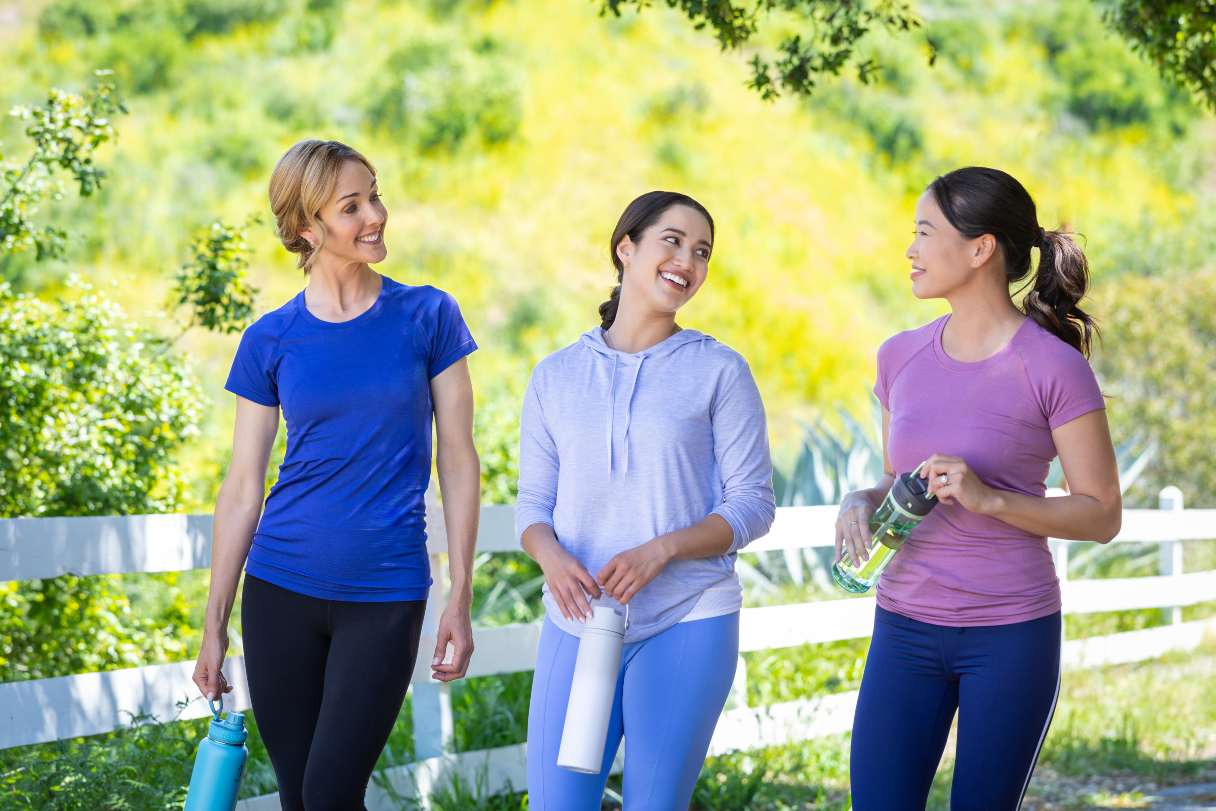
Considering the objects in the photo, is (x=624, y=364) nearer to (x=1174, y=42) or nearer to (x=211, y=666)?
(x=211, y=666)

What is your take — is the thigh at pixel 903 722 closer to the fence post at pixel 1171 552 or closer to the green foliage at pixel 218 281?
the green foliage at pixel 218 281

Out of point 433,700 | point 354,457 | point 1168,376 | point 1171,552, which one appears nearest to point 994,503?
point 354,457

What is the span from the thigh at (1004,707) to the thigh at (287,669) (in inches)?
53.9

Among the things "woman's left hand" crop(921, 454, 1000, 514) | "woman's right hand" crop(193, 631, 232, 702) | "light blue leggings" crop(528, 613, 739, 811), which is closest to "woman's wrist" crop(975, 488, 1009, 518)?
"woman's left hand" crop(921, 454, 1000, 514)

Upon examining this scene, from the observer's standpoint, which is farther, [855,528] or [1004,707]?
[855,528]

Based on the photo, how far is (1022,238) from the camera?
308cm

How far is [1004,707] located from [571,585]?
90 centimetres

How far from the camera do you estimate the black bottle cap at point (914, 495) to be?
2883mm

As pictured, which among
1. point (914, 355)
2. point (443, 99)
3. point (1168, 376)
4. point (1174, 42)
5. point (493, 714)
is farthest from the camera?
point (443, 99)

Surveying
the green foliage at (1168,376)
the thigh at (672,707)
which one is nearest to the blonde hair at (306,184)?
the thigh at (672,707)

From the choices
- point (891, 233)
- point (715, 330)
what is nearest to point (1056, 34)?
point (891, 233)

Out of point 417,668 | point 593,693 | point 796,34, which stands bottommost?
point 417,668

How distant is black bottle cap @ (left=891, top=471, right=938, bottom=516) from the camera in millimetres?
2883

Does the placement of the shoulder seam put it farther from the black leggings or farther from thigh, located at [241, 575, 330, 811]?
thigh, located at [241, 575, 330, 811]
